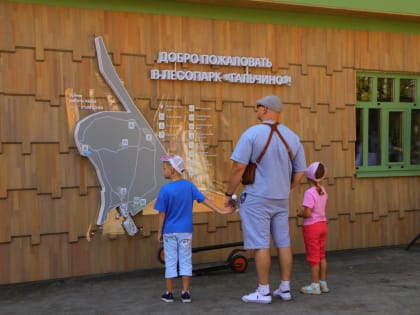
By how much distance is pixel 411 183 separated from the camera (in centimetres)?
949

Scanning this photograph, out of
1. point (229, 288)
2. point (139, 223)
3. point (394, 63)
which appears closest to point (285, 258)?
point (229, 288)

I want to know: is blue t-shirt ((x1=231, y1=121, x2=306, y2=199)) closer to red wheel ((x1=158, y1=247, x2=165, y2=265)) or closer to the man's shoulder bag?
the man's shoulder bag

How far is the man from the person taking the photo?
5.96 metres

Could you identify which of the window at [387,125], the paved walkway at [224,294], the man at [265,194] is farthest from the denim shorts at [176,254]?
the window at [387,125]

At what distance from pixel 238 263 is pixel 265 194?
5.87 feet

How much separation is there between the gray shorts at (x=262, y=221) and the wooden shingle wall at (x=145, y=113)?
6.64 ft

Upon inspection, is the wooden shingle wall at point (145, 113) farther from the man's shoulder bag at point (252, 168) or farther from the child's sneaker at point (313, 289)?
the man's shoulder bag at point (252, 168)

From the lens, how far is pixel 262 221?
5996 millimetres

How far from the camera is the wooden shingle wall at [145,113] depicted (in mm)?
7059

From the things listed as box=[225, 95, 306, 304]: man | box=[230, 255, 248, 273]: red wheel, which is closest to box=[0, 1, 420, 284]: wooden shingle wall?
box=[230, 255, 248, 273]: red wheel

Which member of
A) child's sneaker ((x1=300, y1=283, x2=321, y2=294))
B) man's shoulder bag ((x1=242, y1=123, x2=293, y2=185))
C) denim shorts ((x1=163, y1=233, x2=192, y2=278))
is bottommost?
child's sneaker ((x1=300, y1=283, x2=321, y2=294))

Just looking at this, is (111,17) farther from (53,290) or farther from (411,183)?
(411,183)

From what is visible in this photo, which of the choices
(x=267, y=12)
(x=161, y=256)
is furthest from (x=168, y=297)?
(x=267, y=12)

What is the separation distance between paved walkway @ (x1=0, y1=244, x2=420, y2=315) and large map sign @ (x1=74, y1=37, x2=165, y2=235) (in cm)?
90
